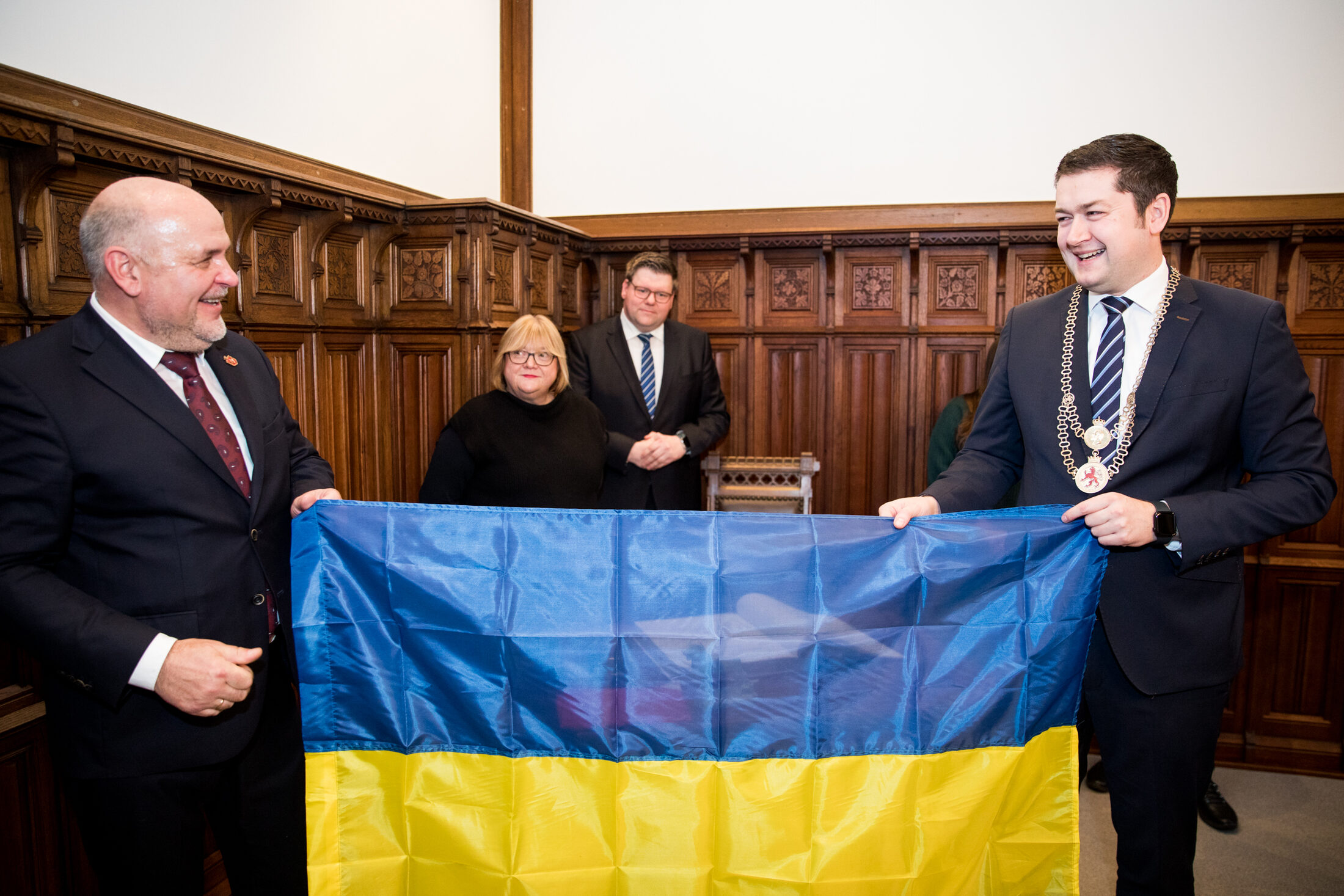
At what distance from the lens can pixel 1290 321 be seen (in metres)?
3.56

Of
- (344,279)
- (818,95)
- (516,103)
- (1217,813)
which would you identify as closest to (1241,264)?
(818,95)

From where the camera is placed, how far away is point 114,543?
55.5 inches

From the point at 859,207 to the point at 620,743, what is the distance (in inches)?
128

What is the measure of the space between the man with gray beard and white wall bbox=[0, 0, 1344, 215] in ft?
5.81

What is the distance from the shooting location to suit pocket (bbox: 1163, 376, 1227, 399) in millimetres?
1522

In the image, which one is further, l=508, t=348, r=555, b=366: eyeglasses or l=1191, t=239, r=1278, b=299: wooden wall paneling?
l=1191, t=239, r=1278, b=299: wooden wall paneling

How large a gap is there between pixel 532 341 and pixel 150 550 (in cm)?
125

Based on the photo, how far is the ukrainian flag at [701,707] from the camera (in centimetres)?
153

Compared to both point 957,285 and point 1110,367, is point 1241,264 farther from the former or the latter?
point 1110,367

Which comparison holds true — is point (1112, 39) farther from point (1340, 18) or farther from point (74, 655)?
point (74, 655)

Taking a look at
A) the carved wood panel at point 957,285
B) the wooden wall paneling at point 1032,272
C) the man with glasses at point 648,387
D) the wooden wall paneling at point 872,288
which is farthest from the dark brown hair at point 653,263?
the wooden wall paneling at point 1032,272

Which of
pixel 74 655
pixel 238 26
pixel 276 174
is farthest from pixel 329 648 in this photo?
pixel 238 26

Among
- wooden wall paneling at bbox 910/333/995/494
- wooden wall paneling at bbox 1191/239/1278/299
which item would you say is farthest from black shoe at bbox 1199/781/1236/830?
wooden wall paneling at bbox 1191/239/1278/299

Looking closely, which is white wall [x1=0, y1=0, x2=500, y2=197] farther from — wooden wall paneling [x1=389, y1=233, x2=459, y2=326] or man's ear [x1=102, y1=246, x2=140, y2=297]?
man's ear [x1=102, y1=246, x2=140, y2=297]
